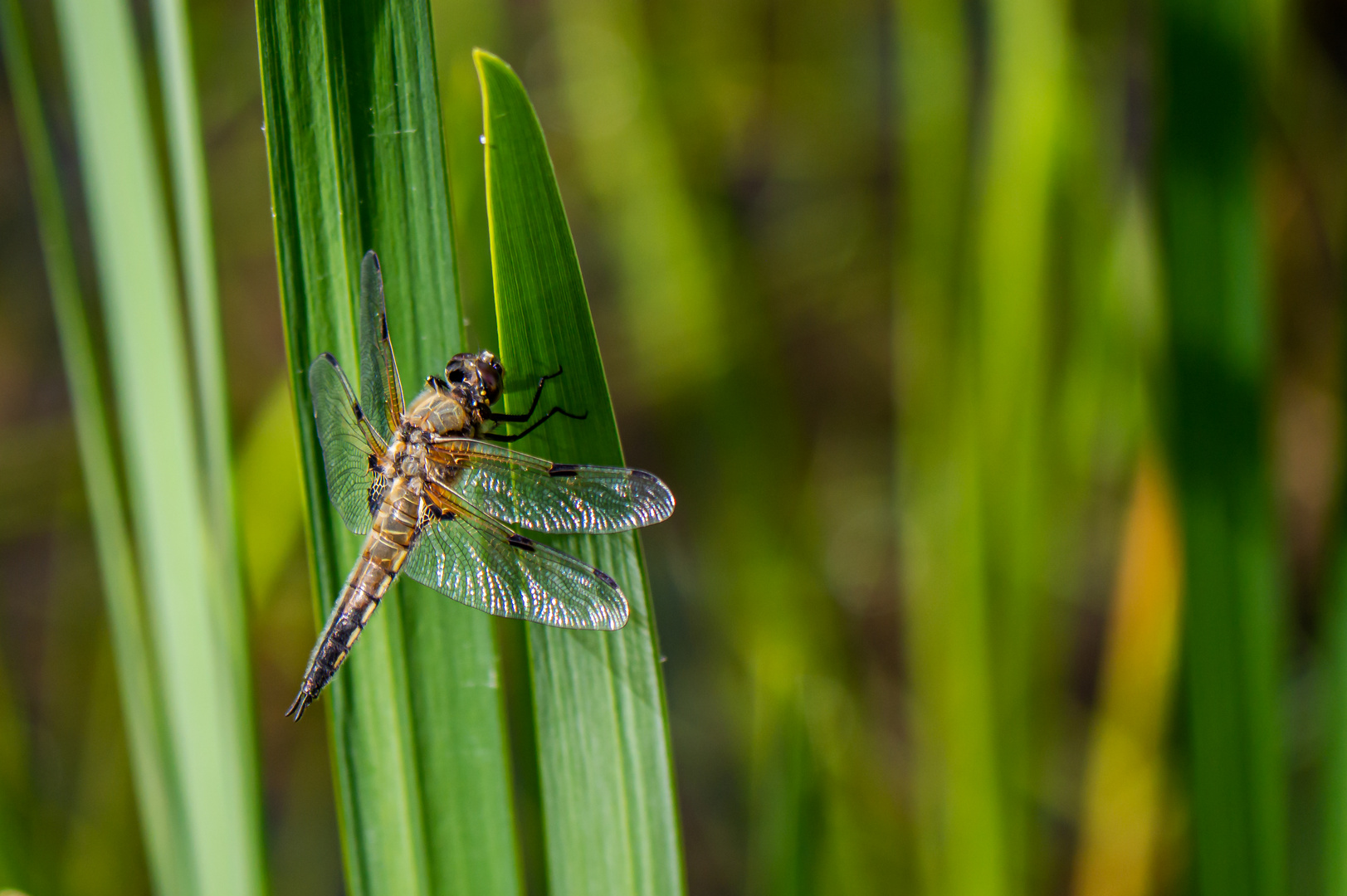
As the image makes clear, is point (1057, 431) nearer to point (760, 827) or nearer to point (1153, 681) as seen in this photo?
point (1153, 681)

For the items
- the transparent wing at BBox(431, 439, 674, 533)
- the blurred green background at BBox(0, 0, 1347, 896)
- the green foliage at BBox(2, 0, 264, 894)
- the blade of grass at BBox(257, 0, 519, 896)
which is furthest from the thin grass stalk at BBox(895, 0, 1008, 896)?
the green foliage at BBox(2, 0, 264, 894)

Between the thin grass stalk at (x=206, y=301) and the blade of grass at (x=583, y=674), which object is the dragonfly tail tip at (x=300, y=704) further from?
the blade of grass at (x=583, y=674)

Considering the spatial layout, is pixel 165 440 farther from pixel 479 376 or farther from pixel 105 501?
pixel 479 376

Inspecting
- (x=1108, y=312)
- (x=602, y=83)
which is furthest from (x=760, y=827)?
(x=602, y=83)

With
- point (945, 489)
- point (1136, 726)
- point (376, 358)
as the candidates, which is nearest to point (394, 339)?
point (376, 358)

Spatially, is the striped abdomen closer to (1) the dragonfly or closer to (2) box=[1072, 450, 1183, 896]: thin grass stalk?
(1) the dragonfly

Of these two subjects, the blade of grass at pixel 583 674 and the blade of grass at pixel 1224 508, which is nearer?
the blade of grass at pixel 583 674

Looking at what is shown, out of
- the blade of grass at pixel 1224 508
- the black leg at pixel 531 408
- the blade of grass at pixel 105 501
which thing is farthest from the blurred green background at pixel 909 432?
the blade of grass at pixel 105 501

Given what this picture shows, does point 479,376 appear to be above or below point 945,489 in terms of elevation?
above
